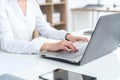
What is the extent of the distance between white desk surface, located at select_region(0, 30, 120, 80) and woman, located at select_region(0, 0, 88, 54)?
74mm

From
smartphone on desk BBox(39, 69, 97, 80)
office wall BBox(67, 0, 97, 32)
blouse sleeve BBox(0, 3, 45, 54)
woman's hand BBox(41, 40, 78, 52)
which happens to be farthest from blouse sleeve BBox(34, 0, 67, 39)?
office wall BBox(67, 0, 97, 32)

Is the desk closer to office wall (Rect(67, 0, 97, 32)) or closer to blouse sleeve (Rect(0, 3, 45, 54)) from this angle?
office wall (Rect(67, 0, 97, 32))

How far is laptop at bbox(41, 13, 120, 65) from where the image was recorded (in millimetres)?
992

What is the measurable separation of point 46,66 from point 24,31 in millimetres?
594

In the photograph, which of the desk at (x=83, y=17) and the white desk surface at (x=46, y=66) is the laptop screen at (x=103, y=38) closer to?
the white desk surface at (x=46, y=66)

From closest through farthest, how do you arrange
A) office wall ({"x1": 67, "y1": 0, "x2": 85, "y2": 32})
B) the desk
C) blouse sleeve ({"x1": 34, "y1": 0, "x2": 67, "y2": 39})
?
blouse sleeve ({"x1": 34, "y1": 0, "x2": 67, "y2": 39}), office wall ({"x1": 67, "y1": 0, "x2": 85, "y2": 32}), the desk

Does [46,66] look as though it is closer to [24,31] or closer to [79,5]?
[24,31]

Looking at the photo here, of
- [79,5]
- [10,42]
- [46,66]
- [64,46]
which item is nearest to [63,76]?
[46,66]

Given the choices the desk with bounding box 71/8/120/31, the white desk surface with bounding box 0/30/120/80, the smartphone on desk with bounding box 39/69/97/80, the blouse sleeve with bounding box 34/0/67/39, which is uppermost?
the blouse sleeve with bounding box 34/0/67/39

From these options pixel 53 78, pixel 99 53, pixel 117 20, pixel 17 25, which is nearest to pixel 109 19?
pixel 117 20

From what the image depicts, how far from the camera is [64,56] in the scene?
3.70 feet

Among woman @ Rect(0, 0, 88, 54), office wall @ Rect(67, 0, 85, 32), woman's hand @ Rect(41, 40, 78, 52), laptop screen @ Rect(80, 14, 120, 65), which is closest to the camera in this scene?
laptop screen @ Rect(80, 14, 120, 65)

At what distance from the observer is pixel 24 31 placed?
A: 159cm

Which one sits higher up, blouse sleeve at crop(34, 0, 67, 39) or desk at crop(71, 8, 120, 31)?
blouse sleeve at crop(34, 0, 67, 39)
